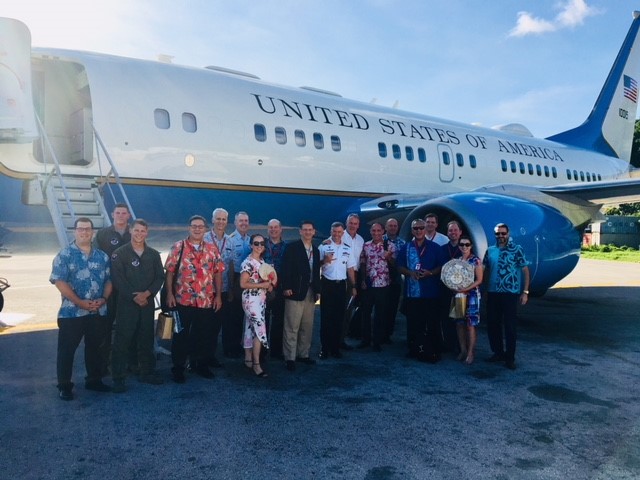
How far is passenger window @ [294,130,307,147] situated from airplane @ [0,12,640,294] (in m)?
0.04

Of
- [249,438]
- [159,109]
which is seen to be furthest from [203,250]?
[159,109]

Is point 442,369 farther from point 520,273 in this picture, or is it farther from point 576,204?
point 576,204

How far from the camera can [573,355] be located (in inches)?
238

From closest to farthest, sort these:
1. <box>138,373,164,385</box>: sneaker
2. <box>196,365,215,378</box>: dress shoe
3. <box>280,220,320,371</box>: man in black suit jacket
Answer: <box>138,373,164,385</box>: sneaker → <box>196,365,215,378</box>: dress shoe → <box>280,220,320,371</box>: man in black suit jacket

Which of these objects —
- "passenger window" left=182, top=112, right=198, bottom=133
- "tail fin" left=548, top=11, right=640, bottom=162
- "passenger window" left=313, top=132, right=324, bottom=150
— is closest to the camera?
"passenger window" left=182, top=112, right=198, bottom=133

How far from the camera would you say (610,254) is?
24844 mm

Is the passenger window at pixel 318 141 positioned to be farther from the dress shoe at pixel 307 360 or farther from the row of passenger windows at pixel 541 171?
the row of passenger windows at pixel 541 171

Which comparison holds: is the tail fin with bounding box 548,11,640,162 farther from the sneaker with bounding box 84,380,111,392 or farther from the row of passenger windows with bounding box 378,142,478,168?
the sneaker with bounding box 84,380,111,392

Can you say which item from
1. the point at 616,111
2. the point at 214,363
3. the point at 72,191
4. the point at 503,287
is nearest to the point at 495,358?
the point at 503,287

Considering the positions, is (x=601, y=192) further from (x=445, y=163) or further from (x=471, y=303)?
(x=471, y=303)

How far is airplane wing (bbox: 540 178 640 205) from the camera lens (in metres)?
8.14

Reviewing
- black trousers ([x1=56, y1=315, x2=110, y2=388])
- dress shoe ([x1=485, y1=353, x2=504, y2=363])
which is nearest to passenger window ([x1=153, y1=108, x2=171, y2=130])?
black trousers ([x1=56, y1=315, x2=110, y2=388])

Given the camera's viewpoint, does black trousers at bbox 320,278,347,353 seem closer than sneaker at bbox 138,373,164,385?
No

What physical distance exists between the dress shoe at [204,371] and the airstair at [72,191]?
2028 mm
